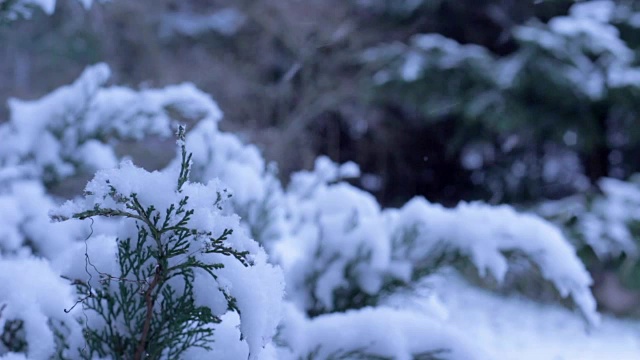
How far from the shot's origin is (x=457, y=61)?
4527mm

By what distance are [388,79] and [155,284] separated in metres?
4.35

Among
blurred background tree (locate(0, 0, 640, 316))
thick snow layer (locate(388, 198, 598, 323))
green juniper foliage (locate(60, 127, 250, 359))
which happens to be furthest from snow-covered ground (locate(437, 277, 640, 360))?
green juniper foliage (locate(60, 127, 250, 359))

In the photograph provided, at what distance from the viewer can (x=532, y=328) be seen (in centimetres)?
324

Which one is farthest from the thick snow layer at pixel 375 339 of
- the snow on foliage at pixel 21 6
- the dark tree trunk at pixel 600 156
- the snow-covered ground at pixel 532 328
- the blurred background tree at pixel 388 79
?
the dark tree trunk at pixel 600 156

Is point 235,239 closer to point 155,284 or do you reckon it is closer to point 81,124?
point 155,284

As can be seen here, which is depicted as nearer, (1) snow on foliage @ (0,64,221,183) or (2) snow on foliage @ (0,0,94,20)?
(2) snow on foliage @ (0,0,94,20)

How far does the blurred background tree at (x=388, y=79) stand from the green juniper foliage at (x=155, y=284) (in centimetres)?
371

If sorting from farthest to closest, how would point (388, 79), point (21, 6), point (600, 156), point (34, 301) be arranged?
point (600, 156) → point (388, 79) → point (21, 6) → point (34, 301)

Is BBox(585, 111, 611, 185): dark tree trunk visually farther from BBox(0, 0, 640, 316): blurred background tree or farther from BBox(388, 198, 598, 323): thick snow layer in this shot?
BBox(388, 198, 598, 323): thick snow layer

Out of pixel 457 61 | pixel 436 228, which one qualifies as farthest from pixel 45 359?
pixel 457 61

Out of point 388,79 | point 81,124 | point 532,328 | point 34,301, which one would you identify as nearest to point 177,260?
point 34,301

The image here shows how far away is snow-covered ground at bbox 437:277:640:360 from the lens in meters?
2.33

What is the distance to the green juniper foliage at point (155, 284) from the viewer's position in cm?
63

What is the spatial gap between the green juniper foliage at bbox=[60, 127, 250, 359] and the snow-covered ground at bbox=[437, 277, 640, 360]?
1078 mm
